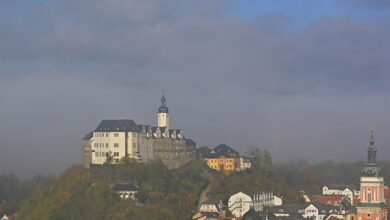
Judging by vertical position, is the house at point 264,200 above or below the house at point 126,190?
below

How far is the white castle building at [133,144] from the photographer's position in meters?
78.2

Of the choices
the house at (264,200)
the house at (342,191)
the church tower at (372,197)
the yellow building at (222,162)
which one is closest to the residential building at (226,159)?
the yellow building at (222,162)

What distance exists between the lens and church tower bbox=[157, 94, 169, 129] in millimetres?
84750

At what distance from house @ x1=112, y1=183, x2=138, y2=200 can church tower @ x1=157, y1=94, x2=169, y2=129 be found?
55.3 feet

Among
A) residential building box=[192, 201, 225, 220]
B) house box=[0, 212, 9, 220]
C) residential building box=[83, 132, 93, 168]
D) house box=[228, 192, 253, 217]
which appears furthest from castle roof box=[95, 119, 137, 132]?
residential building box=[192, 201, 225, 220]

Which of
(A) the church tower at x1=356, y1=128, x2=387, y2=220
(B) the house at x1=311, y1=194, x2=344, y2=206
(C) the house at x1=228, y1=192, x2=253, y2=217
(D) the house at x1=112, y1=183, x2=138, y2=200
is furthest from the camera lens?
(B) the house at x1=311, y1=194, x2=344, y2=206

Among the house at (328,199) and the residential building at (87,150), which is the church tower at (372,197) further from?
the residential building at (87,150)

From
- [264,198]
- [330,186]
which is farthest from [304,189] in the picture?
[264,198]

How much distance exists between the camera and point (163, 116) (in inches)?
3349

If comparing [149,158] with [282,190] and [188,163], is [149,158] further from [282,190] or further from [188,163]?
[282,190]

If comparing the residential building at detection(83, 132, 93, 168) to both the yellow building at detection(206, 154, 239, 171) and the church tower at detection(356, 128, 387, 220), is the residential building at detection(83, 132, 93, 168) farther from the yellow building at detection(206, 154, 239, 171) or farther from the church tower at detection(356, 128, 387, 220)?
the church tower at detection(356, 128, 387, 220)

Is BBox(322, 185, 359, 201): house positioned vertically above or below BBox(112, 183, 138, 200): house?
below

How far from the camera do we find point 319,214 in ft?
216

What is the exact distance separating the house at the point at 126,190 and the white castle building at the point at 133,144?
873 cm
